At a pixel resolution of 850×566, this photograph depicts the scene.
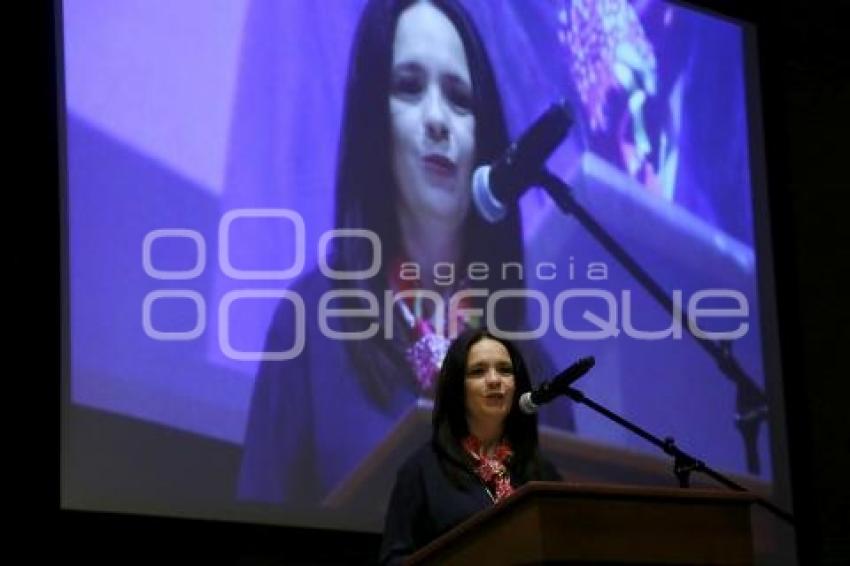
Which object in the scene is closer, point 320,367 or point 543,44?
point 320,367

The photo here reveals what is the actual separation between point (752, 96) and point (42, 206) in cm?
209

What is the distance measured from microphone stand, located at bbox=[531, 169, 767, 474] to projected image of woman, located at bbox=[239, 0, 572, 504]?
15 cm

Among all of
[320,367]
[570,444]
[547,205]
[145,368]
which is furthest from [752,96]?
[145,368]

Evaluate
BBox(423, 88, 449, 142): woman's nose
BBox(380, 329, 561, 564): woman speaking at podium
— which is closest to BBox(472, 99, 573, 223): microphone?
BBox(423, 88, 449, 142): woman's nose

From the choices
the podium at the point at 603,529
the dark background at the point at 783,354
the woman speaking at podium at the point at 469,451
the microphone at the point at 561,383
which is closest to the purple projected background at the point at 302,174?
the dark background at the point at 783,354

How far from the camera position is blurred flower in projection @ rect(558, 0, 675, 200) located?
12.8ft

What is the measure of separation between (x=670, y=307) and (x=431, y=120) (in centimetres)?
85

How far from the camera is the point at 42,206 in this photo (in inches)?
149

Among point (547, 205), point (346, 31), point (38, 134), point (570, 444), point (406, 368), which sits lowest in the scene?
point (570, 444)

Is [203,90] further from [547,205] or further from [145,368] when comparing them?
[547,205]

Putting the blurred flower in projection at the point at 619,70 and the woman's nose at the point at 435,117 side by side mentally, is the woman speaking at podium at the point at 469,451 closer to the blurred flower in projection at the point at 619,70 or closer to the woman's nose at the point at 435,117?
the woman's nose at the point at 435,117

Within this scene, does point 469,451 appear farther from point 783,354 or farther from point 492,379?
point 783,354

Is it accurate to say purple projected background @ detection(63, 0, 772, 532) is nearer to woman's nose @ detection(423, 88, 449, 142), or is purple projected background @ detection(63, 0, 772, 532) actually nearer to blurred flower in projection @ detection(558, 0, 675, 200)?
blurred flower in projection @ detection(558, 0, 675, 200)

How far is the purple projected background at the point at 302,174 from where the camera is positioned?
11.7 feet
